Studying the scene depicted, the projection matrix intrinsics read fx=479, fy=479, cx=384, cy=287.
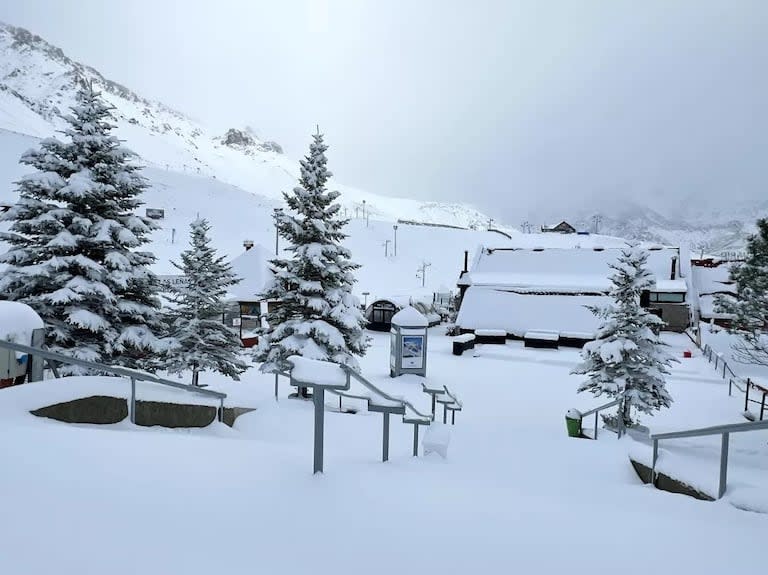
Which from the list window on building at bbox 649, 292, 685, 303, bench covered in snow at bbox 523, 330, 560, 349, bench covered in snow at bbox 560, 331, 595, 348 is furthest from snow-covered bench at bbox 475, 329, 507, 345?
window on building at bbox 649, 292, 685, 303

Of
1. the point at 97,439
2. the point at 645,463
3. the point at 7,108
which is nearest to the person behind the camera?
the point at 97,439

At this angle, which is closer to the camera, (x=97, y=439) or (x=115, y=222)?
(x=97, y=439)

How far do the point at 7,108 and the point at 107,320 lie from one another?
143 metres

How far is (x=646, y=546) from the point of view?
143 inches

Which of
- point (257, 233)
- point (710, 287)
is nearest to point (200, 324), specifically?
point (710, 287)

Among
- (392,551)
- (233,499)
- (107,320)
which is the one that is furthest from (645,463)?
(107,320)

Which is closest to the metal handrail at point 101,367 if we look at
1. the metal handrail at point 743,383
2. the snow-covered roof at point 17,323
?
the snow-covered roof at point 17,323

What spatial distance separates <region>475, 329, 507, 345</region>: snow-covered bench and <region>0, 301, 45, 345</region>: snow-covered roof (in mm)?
26722

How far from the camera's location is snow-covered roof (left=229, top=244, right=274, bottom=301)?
112 ft

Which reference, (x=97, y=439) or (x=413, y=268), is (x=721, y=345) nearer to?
(x=97, y=439)

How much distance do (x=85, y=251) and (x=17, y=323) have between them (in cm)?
513

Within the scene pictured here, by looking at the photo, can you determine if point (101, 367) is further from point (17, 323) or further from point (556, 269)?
point (556, 269)

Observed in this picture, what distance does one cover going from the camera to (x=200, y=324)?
52.7 ft

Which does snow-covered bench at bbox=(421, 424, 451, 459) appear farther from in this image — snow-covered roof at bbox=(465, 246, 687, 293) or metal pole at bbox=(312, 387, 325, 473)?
snow-covered roof at bbox=(465, 246, 687, 293)
